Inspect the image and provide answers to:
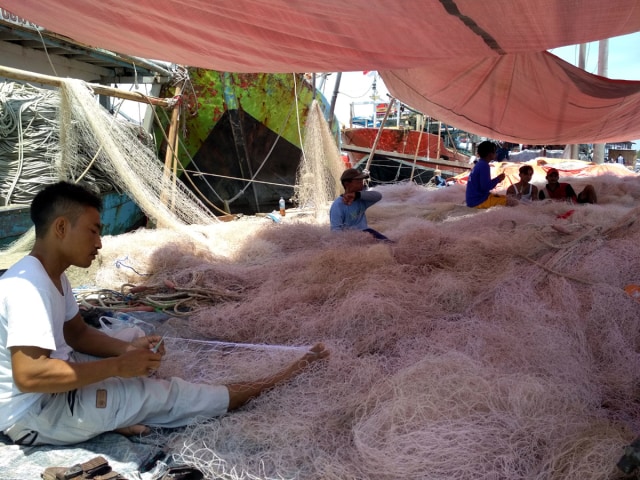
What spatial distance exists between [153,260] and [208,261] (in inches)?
19.1

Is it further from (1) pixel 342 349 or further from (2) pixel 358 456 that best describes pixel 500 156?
(2) pixel 358 456

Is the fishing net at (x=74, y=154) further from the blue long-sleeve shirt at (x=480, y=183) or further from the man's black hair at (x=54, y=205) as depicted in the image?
the blue long-sleeve shirt at (x=480, y=183)

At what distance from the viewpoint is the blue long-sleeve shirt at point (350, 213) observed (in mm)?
4719

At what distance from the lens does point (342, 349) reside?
255 cm

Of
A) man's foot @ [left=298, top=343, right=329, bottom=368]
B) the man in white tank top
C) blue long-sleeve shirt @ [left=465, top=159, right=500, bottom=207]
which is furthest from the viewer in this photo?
the man in white tank top

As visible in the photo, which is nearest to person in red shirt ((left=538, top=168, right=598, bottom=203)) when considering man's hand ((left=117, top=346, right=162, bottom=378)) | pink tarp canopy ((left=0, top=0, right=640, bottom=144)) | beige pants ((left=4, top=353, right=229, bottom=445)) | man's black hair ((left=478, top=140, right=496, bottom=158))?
man's black hair ((left=478, top=140, right=496, bottom=158))

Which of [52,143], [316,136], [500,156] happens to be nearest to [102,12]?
[52,143]

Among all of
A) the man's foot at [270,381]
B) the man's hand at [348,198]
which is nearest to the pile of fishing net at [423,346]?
the man's foot at [270,381]

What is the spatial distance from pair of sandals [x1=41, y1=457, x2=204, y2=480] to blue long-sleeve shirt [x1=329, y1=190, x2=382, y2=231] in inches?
126

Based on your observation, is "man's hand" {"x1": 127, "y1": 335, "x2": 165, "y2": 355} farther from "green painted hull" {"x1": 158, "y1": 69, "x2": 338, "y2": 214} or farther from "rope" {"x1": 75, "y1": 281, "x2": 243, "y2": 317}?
"green painted hull" {"x1": 158, "y1": 69, "x2": 338, "y2": 214}

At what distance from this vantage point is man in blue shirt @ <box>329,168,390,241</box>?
15.2 ft

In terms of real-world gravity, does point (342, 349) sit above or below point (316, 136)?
below

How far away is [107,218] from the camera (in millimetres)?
7871

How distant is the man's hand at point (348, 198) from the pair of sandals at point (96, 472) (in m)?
3.33
